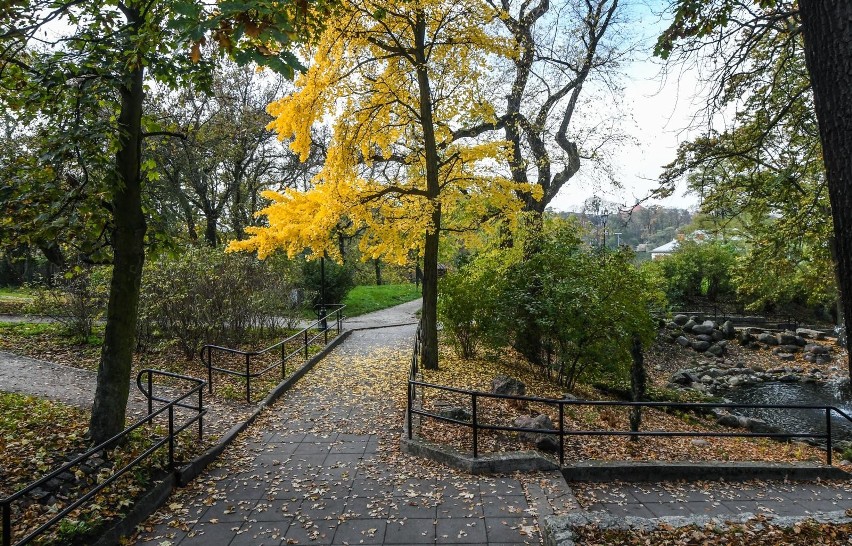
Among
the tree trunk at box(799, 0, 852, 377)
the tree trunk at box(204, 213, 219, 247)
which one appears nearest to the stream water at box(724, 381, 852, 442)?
the tree trunk at box(799, 0, 852, 377)

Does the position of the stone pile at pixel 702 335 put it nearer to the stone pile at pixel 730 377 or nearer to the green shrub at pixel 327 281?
the stone pile at pixel 730 377

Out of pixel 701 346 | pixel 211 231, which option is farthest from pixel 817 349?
pixel 211 231

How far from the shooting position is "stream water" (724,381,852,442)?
11648 mm

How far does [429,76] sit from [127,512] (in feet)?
30.0

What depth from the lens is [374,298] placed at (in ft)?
89.7

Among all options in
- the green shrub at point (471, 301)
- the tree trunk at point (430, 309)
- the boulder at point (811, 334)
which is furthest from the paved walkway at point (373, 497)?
the boulder at point (811, 334)

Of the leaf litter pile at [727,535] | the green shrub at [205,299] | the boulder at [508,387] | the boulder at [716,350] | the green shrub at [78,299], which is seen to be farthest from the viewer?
the boulder at [716,350]

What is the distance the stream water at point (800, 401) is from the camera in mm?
11648

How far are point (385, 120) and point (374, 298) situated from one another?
17.1 metres

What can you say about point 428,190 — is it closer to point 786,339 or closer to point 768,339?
point 768,339

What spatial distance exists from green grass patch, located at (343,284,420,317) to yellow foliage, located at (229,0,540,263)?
12057mm

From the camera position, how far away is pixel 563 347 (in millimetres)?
10609

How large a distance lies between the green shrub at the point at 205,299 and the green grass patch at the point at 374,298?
31.2 feet

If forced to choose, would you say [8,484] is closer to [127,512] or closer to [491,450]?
[127,512]
